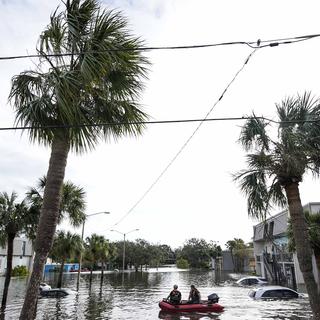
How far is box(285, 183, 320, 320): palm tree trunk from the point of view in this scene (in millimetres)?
9875

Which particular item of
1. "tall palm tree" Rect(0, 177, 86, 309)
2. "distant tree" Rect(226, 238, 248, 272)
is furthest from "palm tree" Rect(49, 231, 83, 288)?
"distant tree" Rect(226, 238, 248, 272)

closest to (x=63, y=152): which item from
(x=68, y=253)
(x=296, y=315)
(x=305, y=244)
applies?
(x=305, y=244)

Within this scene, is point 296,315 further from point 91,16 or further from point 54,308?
point 91,16

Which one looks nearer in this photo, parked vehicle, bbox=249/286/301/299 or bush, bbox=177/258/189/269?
parked vehicle, bbox=249/286/301/299

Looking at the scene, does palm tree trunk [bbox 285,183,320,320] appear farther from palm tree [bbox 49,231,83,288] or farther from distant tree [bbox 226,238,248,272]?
distant tree [bbox 226,238,248,272]

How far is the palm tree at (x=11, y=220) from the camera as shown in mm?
18734

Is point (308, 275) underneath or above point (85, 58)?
underneath

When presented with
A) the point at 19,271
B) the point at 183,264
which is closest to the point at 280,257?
the point at 19,271

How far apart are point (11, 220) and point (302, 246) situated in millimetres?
14400

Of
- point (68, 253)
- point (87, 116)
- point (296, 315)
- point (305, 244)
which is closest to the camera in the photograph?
point (87, 116)

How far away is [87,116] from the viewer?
9.38 meters

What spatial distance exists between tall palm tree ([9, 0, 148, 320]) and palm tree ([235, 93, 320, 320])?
380cm

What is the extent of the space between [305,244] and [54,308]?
1757cm

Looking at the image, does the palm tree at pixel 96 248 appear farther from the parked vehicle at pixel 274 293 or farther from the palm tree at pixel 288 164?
the palm tree at pixel 288 164
